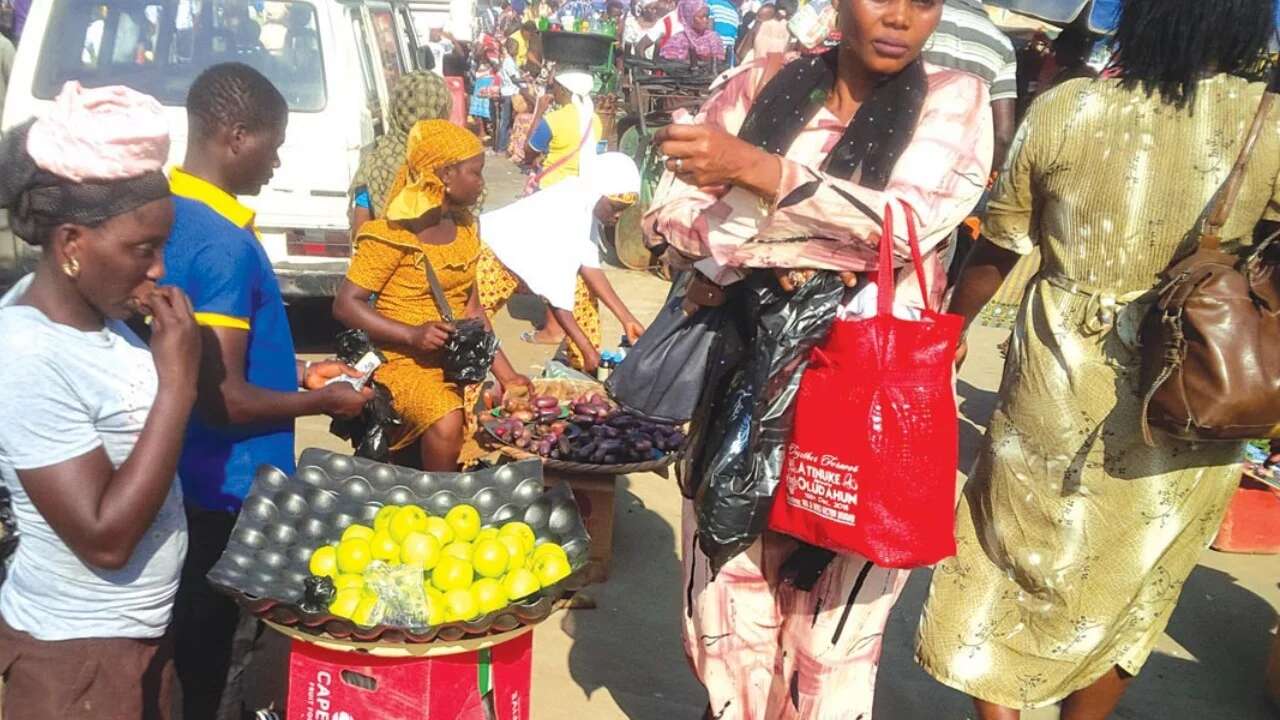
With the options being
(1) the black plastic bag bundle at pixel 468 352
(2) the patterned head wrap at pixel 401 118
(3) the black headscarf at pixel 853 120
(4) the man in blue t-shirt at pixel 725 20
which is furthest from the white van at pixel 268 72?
(4) the man in blue t-shirt at pixel 725 20

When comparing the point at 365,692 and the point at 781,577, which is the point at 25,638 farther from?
the point at 781,577

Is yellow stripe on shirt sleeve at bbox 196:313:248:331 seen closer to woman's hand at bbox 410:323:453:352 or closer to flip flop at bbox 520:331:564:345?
woman's hand at bbox 410:323:453:352

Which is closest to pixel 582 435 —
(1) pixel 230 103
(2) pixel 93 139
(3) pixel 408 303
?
(3) pixel 408 303

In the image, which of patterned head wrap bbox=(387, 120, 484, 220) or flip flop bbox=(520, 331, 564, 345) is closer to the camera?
patterned head wrap bbox=(387, 120, 484, 220)

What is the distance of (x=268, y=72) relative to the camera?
6.55 metres

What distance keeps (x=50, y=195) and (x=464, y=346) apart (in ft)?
6.39

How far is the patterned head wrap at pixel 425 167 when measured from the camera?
383cm

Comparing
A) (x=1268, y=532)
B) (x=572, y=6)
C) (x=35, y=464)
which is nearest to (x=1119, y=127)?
(x=35, y=464)

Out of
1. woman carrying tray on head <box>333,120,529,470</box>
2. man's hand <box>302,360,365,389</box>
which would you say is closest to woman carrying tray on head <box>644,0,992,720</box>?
man's hand <box>302,360,365,389</box>

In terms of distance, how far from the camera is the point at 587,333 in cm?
684

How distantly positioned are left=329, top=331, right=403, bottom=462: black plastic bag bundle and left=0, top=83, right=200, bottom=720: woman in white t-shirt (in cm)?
102

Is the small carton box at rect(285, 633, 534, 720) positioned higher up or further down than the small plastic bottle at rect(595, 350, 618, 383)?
higher up

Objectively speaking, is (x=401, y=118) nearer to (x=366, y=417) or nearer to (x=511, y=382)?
(x=511, y=382)

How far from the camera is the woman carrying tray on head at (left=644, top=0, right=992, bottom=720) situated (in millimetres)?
2027
